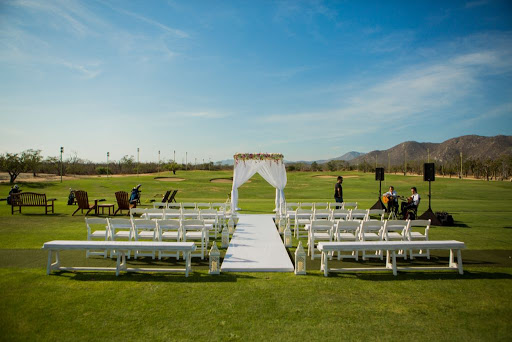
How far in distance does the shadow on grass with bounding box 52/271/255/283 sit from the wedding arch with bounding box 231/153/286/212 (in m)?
9.74

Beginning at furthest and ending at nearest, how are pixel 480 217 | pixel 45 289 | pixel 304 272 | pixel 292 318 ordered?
pixel 480 217
pixel 304 272
pixel 45 289
pixel 292 318

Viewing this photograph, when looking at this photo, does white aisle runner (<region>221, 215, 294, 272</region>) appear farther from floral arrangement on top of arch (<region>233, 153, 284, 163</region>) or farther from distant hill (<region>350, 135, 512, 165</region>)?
distant hill (<region>350, 135, 512, 165</region>)

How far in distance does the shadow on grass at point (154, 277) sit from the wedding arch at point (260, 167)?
383 inches

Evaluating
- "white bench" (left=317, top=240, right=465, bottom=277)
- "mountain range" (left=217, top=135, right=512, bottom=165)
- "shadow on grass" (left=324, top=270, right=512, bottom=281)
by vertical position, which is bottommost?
"shadow on grass" (left=324, top=270, right=512, bottom=281)

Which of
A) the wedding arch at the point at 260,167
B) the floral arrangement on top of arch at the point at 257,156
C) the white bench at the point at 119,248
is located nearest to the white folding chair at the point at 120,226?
the white bench at the point at 119,248

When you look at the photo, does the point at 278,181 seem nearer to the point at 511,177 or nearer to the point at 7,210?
the point at 7,210

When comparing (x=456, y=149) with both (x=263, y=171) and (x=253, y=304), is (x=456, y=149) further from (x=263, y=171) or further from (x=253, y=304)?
(x=253, y=304)

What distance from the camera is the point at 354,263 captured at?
7418 millimetres

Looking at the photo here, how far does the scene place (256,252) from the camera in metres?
8.04

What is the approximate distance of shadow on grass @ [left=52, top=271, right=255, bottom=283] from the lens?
19.9ft

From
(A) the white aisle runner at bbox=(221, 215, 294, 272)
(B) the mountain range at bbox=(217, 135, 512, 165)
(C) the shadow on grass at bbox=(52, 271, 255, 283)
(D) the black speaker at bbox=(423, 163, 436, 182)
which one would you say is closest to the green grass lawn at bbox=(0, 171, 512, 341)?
(C) the shadow on grass at bbox=(52, 271, 255, 283)

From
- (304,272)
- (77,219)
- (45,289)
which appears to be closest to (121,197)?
(77,219)

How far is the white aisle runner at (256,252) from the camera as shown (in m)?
6.73

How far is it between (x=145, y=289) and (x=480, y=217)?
50.2 ft
